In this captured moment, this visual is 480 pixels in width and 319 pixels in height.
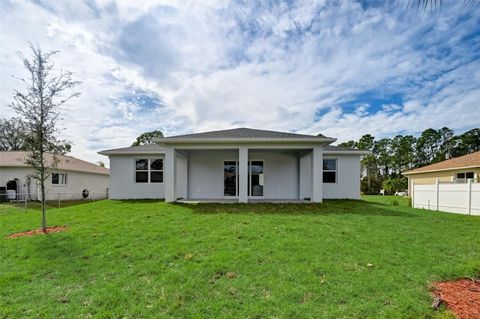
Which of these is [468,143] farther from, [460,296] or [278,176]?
[460,296]

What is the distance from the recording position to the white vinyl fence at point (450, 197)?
38.5 feet

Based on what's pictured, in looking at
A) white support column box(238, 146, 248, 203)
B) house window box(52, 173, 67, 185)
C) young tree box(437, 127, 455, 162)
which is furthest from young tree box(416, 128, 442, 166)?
house window box(52, 173, 67, 185)

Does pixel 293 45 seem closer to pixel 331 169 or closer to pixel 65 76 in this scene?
pixel 331 169

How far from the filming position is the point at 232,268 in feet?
15.2

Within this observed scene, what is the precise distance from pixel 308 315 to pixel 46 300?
12.1 feet

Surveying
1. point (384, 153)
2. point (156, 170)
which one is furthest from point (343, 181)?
point (384, 153)

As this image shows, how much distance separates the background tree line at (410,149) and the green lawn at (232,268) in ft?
124

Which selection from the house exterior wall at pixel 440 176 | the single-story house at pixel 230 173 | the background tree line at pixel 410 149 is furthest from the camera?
the background tree line at pixel 410 149

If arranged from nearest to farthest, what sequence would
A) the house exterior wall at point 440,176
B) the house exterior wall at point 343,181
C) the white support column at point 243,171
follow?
the white support column at point 243,171
the house exterior wall at point 343,181
the house exterior wall at point 440,176

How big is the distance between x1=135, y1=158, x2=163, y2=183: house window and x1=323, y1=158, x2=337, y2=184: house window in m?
10.0

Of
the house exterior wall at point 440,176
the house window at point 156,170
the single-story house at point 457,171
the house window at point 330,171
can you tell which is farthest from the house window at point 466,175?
the house window at point 156,170

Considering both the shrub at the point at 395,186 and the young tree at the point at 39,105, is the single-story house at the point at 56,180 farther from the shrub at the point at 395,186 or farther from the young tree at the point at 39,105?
the shrub at the point at 395,186

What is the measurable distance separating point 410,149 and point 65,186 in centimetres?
4897

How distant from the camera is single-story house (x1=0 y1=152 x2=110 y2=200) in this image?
19.2 m
